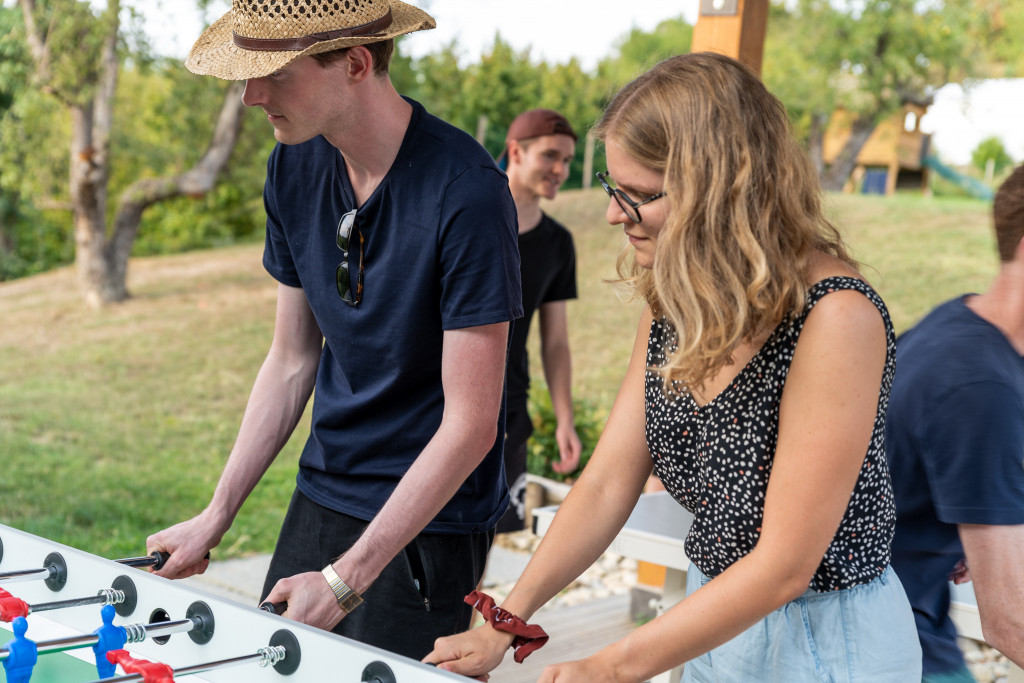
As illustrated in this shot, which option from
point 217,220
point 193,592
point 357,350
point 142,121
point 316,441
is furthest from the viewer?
point 217,220

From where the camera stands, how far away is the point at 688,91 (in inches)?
53.2

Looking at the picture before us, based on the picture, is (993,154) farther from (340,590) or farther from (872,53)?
(340,590)

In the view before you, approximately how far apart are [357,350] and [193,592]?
55cm

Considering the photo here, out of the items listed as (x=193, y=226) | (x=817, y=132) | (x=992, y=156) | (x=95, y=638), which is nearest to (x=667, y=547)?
(x=95, y=638)

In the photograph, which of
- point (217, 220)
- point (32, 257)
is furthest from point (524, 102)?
point (32, 257)

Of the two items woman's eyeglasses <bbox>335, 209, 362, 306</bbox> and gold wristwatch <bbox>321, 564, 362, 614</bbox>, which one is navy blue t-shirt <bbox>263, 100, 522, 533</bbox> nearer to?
woman's eyeglasses <bbox>335, 209, 362, 306</bbox>

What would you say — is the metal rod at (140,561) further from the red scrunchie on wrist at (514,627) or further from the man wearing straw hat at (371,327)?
the red scrunchie on wrist at (514,627)

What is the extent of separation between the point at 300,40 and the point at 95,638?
3.34 feet

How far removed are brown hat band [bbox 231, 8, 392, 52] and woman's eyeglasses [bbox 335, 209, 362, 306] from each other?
0.32m

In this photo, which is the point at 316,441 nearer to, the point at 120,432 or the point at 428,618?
the point at 428,618

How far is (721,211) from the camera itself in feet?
4.33

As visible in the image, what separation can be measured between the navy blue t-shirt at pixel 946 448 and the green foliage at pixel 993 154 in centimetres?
1954

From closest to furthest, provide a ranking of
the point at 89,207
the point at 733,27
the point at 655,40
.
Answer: the point at 733,27, the point at 89,207, the point at 655,40

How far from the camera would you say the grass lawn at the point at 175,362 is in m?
6.88
